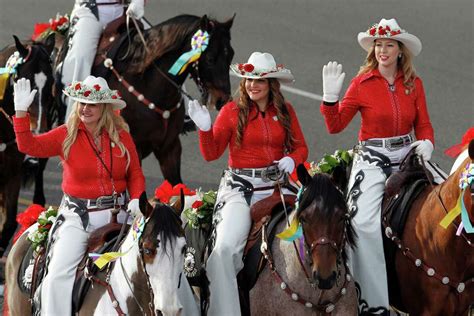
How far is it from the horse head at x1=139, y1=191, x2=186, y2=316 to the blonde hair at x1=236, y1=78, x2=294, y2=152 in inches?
66.8

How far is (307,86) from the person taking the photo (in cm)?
2272

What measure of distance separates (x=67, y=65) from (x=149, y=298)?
6696 mm

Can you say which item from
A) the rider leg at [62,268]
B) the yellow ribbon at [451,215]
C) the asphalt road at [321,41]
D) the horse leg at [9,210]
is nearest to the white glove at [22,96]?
the rider leg at [62,268]

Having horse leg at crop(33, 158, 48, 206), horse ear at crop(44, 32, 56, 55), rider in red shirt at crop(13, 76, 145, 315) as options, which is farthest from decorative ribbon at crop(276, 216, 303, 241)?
horse leg at crop(33, 158, 48, 206)

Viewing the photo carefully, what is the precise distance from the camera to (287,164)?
11.5 meters

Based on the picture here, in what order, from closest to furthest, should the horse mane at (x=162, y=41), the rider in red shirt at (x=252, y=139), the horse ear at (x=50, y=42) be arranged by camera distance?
the rider in red shirt at (x=252, y=139), the horse mane at (x=162, y=41), the horse ear at (x=50, y=42)

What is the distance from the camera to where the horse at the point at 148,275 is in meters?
9.99

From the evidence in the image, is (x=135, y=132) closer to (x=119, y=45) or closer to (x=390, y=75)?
(x=119, y=45)

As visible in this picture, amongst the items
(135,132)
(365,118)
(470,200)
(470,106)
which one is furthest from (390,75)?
(470,106)

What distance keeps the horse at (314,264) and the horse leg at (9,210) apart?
470 cm

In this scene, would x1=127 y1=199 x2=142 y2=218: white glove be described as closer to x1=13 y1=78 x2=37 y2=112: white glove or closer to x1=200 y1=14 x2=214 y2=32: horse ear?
x1=13 y1=78 x2=37 y2=112: white glove

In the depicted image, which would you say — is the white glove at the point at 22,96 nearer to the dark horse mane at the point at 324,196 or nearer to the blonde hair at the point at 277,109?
the blonde hair at the point at 277,109

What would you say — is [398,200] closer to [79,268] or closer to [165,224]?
[165,224]

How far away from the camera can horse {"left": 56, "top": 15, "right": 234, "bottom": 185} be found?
15.8 metres
